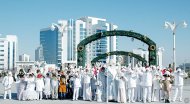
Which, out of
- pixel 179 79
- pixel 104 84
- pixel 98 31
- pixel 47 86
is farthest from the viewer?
pixel 98 31

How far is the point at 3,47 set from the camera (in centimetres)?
15200

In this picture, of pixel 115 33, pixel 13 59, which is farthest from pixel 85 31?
pixel 115 33

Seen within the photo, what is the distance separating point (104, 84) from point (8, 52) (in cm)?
14277

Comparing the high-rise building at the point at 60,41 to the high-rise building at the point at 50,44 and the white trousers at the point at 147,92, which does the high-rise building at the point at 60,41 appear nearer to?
the high-rise building at the point at 50,44

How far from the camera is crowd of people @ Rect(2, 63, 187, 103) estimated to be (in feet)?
56.3

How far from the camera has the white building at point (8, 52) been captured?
151m

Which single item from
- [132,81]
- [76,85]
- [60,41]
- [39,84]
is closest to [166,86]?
[132,81]

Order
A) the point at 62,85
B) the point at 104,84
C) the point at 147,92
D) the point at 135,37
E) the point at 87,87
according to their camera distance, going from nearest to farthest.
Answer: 1. the point at 147,92
2. the point at 104,84
3. the point at 87,87
4. the point at 62,85
5. the point at 135,37

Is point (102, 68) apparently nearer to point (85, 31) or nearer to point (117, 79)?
point (117, 79)

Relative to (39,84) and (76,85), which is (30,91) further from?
(76,85)

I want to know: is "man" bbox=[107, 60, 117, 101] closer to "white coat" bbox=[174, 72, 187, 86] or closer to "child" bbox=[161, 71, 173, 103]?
"child" bbox=[161, 71, 173, 103]

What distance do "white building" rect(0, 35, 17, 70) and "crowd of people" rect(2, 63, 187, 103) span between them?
434 feet

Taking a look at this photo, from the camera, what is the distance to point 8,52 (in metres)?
155

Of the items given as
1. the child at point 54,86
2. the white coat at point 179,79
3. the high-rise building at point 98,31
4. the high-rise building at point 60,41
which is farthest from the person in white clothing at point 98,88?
the high-rise building at point 98,31
